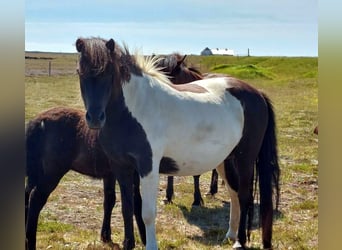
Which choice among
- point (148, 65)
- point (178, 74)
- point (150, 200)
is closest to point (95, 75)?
point (148, 65)

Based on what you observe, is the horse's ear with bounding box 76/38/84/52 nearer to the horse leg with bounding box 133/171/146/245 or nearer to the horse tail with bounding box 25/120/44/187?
the horse tail with bounding box 25/120/44/187

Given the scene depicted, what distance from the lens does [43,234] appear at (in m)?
3.64

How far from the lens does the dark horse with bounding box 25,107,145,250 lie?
3.19 meters

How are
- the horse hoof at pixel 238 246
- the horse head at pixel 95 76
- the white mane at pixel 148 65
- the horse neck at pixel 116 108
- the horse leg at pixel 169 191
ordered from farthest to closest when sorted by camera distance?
the horse leg at pixel 169 191
the horse hoof at pixel 238 246
the white mane at pixel 148 65
the horse neck at pixel 116 108
the horse head at pixel 95 76

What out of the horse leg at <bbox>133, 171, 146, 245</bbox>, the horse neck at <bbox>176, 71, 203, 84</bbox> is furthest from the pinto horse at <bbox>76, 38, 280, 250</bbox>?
the horse neck at <bbox>176, 71, 203, 84</bbox>

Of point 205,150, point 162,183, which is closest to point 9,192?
point 205,150

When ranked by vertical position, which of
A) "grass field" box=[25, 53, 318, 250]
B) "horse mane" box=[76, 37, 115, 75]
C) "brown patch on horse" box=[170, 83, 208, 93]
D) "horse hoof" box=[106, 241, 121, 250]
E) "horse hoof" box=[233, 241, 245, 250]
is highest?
"horse mane" box=[76, 37, 115, 75]

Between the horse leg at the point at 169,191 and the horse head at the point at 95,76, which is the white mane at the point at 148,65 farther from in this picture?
the horse leg at the point at 169,191

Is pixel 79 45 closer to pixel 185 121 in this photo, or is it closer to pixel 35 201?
pixel 185 121

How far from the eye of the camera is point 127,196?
301 centimetres

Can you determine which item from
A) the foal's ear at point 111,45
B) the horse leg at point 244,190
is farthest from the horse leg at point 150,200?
the horse leg at point 244,190

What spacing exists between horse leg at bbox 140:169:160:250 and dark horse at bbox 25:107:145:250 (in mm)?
305

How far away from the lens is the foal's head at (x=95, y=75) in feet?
8.00

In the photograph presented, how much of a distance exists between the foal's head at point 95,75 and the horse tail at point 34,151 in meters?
0.89
